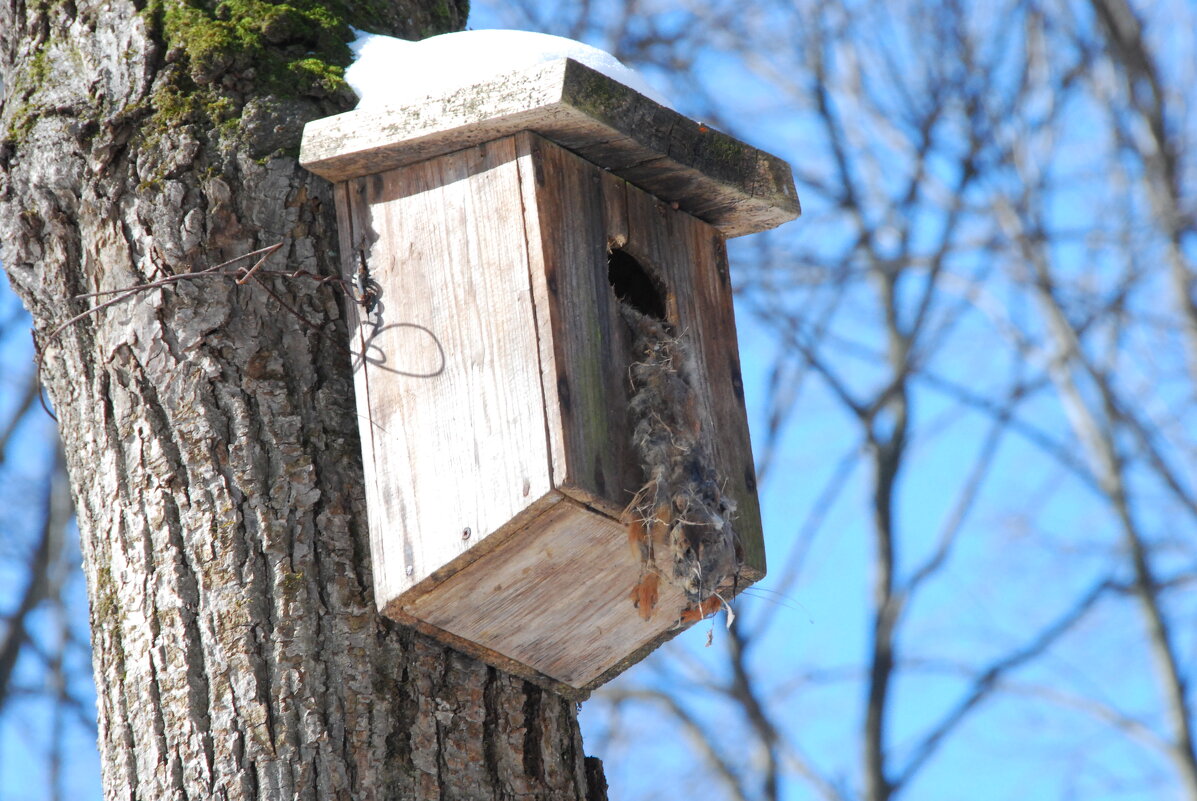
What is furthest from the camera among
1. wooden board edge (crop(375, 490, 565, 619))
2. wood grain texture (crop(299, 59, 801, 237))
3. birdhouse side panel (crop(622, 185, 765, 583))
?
birdhouse side panel (crop(622, 185, 765, 583))

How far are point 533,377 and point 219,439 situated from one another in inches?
20.2

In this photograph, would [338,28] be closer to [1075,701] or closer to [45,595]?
[45,595]

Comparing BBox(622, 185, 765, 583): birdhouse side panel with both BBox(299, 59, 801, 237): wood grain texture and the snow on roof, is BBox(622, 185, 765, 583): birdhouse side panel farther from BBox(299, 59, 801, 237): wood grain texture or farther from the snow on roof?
the snow on roof

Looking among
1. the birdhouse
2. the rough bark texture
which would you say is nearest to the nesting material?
the birdhouse

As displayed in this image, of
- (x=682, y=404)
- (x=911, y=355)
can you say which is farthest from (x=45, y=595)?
(x=682, y=404)

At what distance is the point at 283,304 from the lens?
2008 millimetres

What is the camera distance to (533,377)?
178 cm

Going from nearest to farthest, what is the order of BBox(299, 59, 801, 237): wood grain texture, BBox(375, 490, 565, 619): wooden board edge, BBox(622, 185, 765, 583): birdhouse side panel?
BBox(375, 490, 565, 619): wooden board edge, BBox(299, 59, 801, 237): wood grain texture, BBox(622, 185, 765, 583): birdhouse side panel

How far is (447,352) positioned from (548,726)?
618mm

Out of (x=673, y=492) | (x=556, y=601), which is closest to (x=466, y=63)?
(x=673, y=492)

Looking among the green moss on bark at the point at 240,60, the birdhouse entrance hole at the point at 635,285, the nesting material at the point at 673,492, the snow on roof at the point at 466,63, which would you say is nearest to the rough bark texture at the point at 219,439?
the green moss on bark at the point at 240,60

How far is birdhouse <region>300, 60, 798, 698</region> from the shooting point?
1795 mm

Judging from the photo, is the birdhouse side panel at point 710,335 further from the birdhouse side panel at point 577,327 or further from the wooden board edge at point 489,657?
the wooden board edge at point 489,657

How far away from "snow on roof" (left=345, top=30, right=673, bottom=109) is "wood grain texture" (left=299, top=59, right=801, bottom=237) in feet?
0.13
